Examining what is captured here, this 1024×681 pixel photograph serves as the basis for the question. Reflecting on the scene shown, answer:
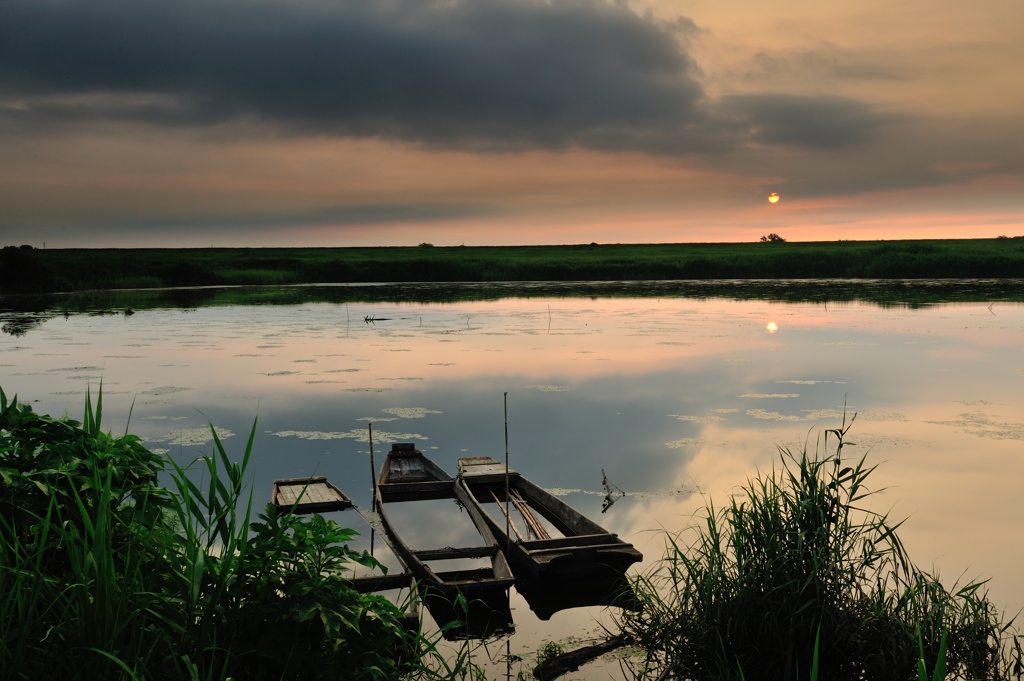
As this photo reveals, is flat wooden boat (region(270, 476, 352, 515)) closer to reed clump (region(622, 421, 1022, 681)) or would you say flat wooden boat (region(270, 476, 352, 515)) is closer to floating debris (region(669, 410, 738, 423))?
reed clump (region(622, 421, 1022, 681))

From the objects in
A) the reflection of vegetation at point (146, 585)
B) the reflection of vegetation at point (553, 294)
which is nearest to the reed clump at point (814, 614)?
the reflection of vegetation at point (146, 585)

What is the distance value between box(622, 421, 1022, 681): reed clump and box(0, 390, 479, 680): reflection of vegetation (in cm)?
245

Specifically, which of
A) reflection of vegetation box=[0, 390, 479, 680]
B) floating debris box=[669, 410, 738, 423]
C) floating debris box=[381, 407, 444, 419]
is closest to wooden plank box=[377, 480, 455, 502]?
floating debris box=[381, 407, 444, 419]

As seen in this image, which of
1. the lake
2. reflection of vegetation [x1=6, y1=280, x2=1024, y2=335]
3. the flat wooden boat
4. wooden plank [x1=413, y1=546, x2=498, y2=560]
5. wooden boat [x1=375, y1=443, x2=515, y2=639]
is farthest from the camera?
reflection of vegetation [x1=6, y1=280, x2=1024, y2=335]

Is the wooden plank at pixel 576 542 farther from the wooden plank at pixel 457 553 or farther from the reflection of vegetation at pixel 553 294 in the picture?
the reflection of vegetation at pixel 553 294

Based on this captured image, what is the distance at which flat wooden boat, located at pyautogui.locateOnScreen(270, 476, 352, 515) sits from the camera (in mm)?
9691

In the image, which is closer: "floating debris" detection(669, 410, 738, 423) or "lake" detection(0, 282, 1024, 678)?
"lake" detection(0, 282, 1024, 678)

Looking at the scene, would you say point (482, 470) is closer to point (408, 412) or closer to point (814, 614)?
point (408, 412)

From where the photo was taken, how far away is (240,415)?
1469 cm

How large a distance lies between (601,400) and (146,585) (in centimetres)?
1248

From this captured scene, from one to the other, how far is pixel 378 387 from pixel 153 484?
43.0ft

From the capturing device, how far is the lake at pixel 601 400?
9.47 metres

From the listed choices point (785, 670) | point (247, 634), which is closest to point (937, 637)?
point (785, 670)

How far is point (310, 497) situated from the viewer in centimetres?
993
